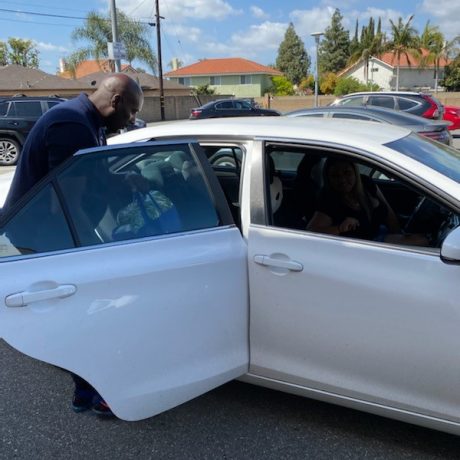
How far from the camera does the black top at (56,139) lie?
2475 millimetres

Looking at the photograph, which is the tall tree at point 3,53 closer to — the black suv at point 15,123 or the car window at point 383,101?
the black suv at point 15,123

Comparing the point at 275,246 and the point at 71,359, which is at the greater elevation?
the point at 275,246

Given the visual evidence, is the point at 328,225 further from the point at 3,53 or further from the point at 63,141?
the point at 3,53

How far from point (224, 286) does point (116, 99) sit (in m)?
1.30

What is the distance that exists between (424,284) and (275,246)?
0.64 m

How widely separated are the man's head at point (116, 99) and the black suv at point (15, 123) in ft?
34.9

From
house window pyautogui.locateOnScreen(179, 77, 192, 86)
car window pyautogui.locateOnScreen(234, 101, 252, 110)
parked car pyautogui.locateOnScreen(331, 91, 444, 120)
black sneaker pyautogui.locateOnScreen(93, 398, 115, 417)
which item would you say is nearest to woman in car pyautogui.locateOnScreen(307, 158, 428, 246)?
black sneaker pyautogui.locateOnScreen(93, 398, 115, 417)

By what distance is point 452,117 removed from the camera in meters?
17.0

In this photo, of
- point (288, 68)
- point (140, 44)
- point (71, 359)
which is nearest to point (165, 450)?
point (71, 359)

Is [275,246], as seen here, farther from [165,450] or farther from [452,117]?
[452,117]

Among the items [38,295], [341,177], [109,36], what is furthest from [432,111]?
[109,36]

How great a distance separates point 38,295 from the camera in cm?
194

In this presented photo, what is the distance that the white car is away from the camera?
1.95m

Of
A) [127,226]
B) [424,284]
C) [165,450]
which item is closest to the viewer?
[424,284]
